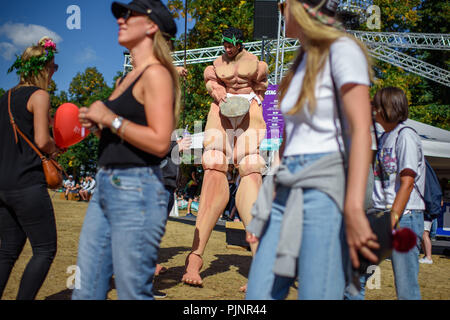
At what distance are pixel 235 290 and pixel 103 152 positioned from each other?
261 cm

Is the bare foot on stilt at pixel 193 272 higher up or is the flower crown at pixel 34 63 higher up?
Answer: the flower crown at pixel 34 63

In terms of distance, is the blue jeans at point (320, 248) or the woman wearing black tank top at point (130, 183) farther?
the woman wearing black tank top at point (130, 183)

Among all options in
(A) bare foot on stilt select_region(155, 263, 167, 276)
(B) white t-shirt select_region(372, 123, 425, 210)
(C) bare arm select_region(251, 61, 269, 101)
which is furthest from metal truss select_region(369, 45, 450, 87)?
(B) white t-shirt select_region(372, 123, 425, 210)

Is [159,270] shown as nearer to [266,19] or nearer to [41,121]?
[41,121]

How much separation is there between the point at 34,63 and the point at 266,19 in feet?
35.2

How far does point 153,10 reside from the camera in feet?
6.61

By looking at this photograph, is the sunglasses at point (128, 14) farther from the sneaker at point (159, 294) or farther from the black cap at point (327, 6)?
the sneaker at point (159, 294)

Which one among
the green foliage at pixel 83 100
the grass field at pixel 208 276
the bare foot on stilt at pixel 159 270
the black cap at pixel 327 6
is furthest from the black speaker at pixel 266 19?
the green foliage at pixel 83 100

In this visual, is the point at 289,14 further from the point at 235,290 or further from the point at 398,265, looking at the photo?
the point at 235,290

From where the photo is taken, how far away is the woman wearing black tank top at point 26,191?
2.56 metres

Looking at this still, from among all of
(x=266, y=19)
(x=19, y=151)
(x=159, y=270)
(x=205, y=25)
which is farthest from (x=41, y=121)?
(x=205, y=25)

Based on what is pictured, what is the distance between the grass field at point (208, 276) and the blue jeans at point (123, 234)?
5.80ft
